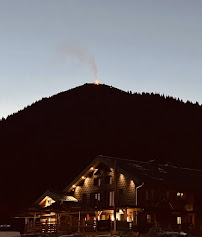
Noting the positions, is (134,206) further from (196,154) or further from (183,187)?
(196,154)

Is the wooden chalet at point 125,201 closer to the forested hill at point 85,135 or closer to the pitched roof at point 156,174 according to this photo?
the pitched roof at point 156,174

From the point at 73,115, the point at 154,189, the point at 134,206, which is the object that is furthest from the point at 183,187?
the point at 73,115

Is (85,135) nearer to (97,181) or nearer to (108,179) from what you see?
(97,181)

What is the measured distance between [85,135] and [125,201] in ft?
325

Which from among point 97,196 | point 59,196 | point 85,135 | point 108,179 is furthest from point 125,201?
point 85,135

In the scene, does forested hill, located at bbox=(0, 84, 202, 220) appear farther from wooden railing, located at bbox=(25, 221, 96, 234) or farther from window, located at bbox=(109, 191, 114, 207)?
wooden railing, located at bbox=(25, 221, 96, 234)

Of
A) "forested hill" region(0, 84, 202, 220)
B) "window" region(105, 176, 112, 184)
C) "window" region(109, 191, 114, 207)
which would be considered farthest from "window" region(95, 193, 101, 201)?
"forested hill" region(0, 84, 202, 220)

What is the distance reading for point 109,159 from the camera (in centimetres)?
6106

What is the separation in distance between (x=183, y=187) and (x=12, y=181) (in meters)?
81.2

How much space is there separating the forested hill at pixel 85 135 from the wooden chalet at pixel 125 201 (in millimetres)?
56050

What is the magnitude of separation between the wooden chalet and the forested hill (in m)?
56.0

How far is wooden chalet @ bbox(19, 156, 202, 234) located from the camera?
54.8m

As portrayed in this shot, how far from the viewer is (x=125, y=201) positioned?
58.2 m

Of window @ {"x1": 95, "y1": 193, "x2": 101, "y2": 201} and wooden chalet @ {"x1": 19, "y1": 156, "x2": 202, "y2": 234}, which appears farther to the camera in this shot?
window @ {"x1": 95, "y1": 193, "x2": 101, "y2": 201}
